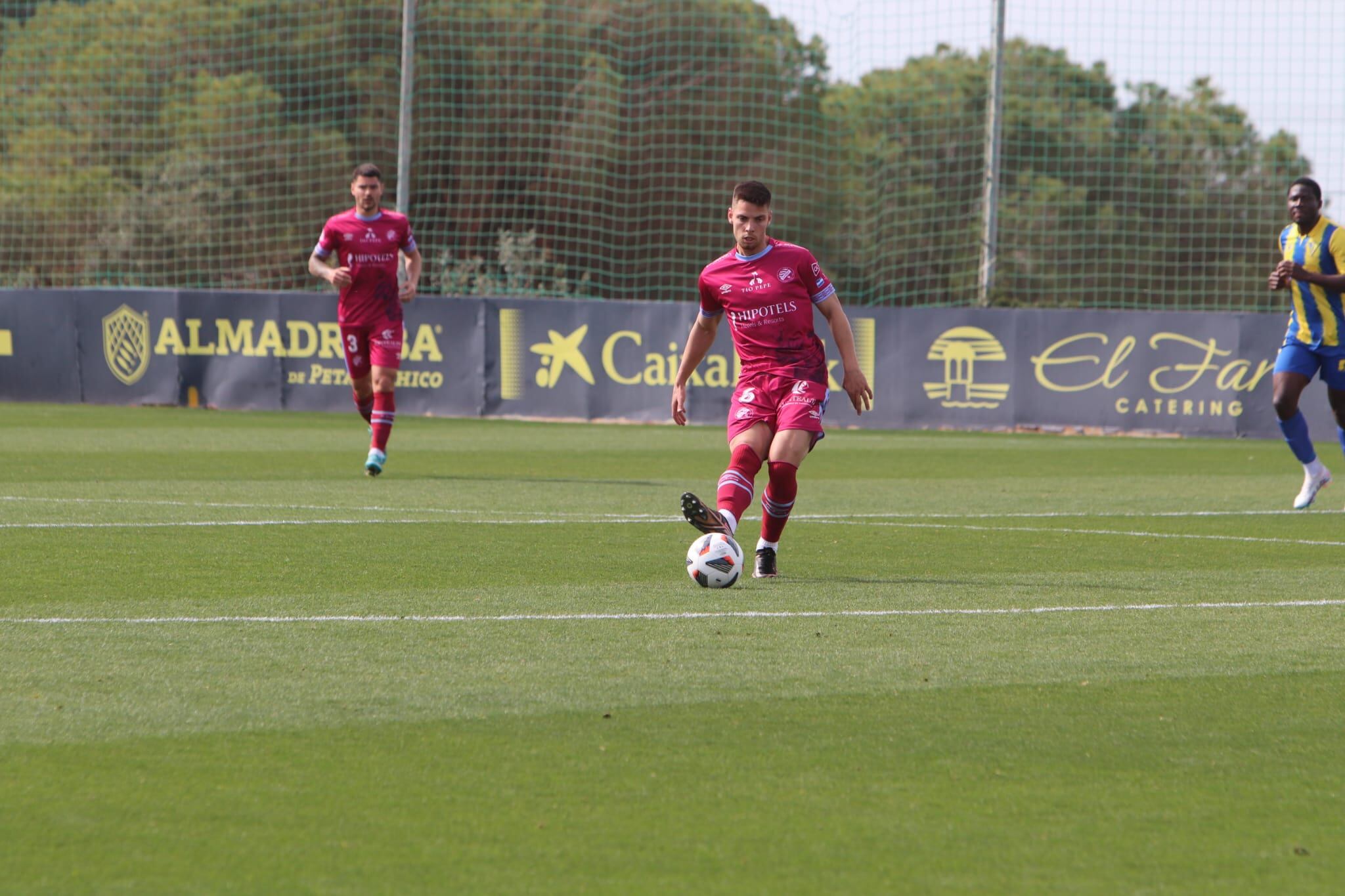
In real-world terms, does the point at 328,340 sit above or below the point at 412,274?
below

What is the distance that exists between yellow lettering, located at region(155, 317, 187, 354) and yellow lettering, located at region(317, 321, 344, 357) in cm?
183

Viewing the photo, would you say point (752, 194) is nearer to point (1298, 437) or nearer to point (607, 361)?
point (1298, 437)

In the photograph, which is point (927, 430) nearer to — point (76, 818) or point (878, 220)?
point (878, 220)

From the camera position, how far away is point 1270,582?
671 centimetres

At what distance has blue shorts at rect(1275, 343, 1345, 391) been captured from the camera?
998 centimetres

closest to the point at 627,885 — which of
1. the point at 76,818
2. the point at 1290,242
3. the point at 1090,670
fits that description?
the point at 76,818

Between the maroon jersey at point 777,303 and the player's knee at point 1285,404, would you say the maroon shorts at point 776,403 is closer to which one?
the maroon jersey at point 777,303

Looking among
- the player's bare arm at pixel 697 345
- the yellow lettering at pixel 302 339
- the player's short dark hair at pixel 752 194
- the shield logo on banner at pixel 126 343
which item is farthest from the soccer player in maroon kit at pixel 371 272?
A: the shield logo on banner at pixel 126 343

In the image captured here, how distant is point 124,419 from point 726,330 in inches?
266

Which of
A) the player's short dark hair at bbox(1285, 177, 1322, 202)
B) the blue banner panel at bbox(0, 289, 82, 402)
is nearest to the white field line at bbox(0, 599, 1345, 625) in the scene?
the player's short dark hair at bbox(1285, 177, 1322, 202)

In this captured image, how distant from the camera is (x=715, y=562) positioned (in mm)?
6211

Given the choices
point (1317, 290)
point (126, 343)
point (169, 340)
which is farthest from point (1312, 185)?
point (126, 343)

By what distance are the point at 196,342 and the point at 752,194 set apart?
1465cm

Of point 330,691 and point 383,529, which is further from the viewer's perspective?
point 383,529
